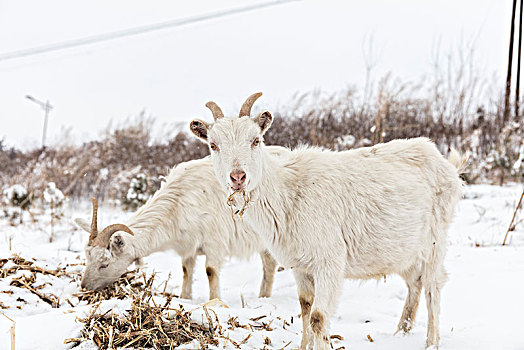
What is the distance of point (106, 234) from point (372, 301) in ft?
10.9

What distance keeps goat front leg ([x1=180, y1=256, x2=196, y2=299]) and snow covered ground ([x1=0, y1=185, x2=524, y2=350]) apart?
28 cm

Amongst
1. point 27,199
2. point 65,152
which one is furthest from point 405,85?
point 65,152

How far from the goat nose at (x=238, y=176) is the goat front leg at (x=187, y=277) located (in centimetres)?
298

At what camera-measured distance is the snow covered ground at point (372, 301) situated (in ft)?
11.7

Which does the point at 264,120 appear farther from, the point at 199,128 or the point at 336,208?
the point at 336,208

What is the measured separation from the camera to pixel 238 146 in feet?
11.4

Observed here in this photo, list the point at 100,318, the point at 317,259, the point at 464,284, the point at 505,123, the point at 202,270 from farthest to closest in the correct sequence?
the point at 505,123, the point at 202,270, the point at 464,284, the point at 317,259, the point at 100,318

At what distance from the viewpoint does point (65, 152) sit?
1346 centimetres

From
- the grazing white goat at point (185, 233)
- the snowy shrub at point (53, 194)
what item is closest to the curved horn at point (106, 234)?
the grazing white goat at point (185, 233)

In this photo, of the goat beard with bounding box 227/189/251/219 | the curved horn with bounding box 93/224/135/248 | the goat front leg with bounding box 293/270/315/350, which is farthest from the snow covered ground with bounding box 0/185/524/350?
the goat beard with bounding box 227/189/251/219

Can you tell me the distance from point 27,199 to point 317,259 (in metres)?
8.12

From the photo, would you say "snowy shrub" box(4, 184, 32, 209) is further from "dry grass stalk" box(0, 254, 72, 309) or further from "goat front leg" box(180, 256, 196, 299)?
"goat front leg" box(180, 256, 196, 299)

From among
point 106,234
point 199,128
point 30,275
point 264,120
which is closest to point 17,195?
point 106,234

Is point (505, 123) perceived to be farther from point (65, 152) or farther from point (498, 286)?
point (65, 152)
